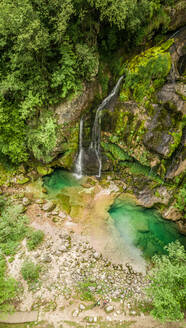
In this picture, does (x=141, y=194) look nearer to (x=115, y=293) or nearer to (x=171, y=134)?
(x=171, y=134)

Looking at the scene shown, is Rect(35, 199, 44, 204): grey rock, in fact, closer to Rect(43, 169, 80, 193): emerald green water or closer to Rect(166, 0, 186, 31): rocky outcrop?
Rect(43, 169, 80, 193): emerald green water

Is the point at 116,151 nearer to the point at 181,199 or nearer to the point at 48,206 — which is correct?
the point at 181,199

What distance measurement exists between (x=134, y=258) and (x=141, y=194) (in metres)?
3.54

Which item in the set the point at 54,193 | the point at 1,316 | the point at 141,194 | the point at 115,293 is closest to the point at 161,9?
the point at 141,194

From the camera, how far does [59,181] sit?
1207 cm

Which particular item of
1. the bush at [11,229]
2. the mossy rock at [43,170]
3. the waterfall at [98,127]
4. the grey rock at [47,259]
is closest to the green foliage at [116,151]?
the waterfall at [98,127]

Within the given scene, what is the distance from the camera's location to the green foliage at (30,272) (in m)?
7.50

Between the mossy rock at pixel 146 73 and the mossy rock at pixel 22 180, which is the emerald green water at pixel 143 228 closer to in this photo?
the mossy rock at pixel 22 180

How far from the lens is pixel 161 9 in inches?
365

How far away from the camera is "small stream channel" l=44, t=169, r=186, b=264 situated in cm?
906

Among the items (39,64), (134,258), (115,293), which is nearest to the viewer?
(115,293)

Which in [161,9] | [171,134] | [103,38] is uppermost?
[161,9]

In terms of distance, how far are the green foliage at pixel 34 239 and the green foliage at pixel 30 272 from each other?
3.06 ft

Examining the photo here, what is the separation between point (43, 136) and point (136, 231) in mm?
7632
